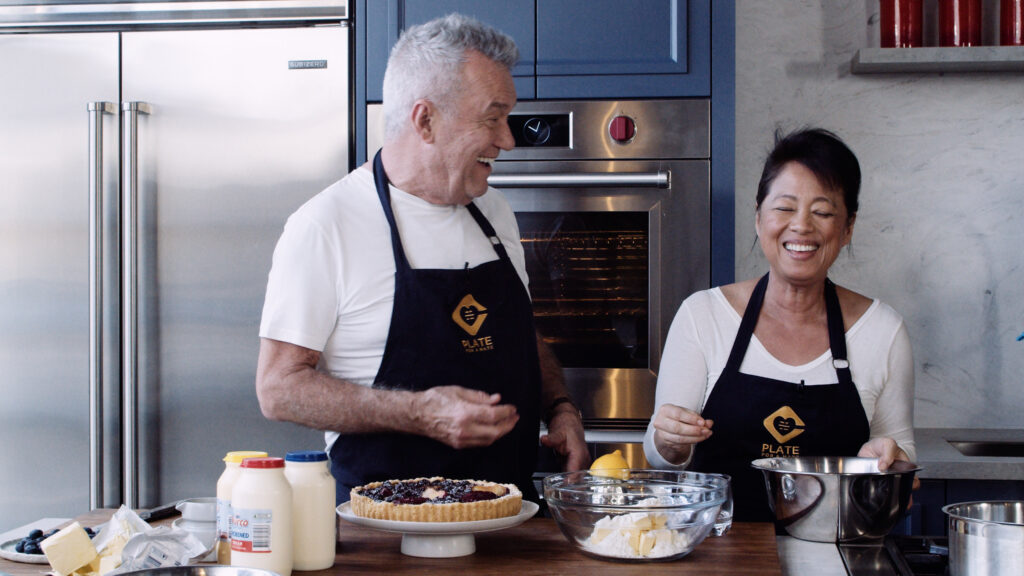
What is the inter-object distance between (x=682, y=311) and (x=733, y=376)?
192 millimetres

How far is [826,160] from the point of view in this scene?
215 cm

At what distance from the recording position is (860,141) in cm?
329

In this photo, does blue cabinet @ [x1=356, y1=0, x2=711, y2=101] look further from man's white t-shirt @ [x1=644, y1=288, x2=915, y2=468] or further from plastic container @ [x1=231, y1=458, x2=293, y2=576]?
plastic container @ [x1=231, y1=458, x2=293, y2=576]

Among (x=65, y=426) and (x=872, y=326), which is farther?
(x=65, y=426)

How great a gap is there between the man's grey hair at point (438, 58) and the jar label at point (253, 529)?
3.21 feet

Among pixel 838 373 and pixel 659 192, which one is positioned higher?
pixel 659 192

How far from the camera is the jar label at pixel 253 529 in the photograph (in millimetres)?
1325

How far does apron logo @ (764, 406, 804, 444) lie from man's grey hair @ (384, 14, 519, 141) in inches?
34.6

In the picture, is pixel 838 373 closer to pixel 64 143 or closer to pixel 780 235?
pixel 780 235

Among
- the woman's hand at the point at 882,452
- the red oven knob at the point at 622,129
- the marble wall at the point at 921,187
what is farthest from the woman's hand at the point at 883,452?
the marble wall at the point at 921,187

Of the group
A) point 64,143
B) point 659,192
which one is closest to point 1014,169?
point 659,192

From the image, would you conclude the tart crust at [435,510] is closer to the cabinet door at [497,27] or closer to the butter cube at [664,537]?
the butter cube at [664,537]

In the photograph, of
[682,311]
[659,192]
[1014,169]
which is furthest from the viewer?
[1014,169]

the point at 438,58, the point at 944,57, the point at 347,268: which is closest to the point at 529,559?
the point at 347,268
